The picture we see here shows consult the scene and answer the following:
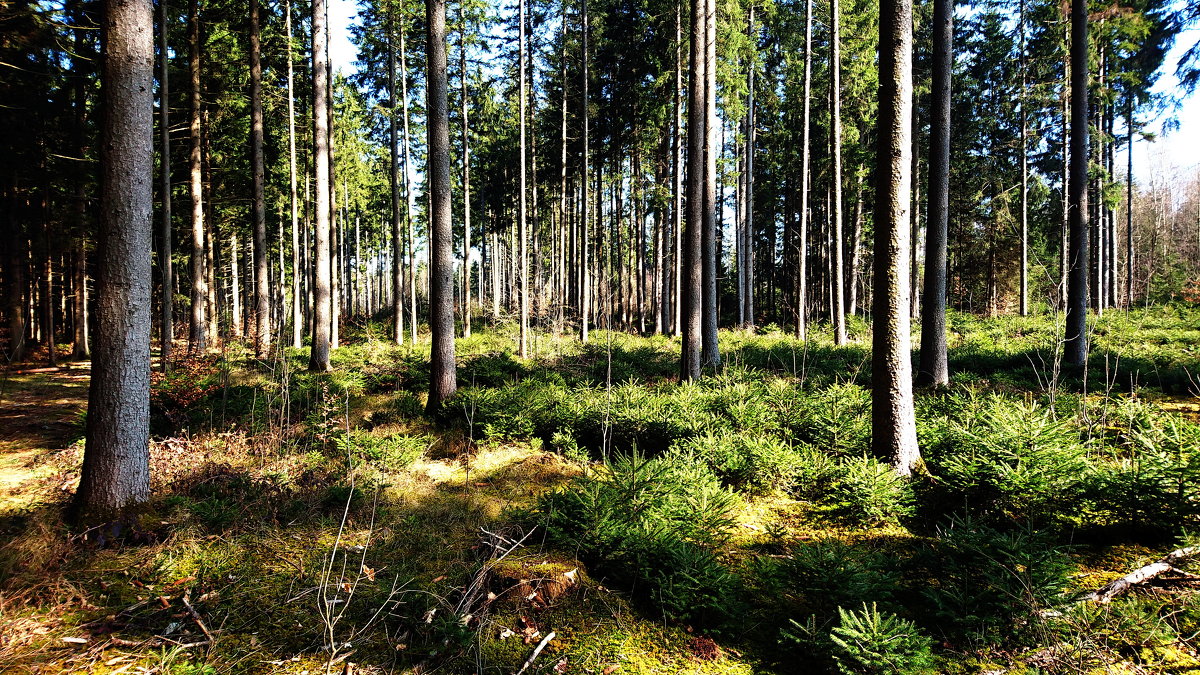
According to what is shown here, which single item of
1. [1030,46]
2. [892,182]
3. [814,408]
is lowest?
[814,408]

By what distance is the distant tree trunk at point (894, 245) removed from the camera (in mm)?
5379

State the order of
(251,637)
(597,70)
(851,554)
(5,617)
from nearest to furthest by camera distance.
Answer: (5,617), (251,637), (851,554), (597,70)

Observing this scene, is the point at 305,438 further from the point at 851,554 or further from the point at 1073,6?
the point at 1073,6

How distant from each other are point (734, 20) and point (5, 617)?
16115 mm

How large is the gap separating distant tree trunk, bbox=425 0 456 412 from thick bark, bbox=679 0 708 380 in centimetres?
508

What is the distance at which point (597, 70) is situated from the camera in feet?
70.2

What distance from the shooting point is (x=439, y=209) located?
9258 mm

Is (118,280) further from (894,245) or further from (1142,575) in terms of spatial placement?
(1142,575)

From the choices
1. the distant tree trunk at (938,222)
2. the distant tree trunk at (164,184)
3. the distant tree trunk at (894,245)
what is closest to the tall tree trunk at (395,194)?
the distant tree trunk at (164,184)

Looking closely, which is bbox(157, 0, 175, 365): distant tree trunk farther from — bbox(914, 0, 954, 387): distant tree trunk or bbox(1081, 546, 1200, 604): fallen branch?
bbox(914, 0, 954, 387): distant tree trunk

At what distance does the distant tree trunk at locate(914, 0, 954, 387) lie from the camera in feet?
29.5

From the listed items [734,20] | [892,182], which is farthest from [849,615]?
[734,20]

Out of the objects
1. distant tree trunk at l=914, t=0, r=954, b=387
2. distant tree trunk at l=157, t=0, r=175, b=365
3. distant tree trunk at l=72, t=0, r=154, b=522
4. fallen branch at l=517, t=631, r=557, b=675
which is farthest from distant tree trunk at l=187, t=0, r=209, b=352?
distant tree trunk at l=914, t=0, r=954, b=387

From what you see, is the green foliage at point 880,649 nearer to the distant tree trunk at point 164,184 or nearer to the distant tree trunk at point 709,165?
the distant tree trunk at point 709,165
